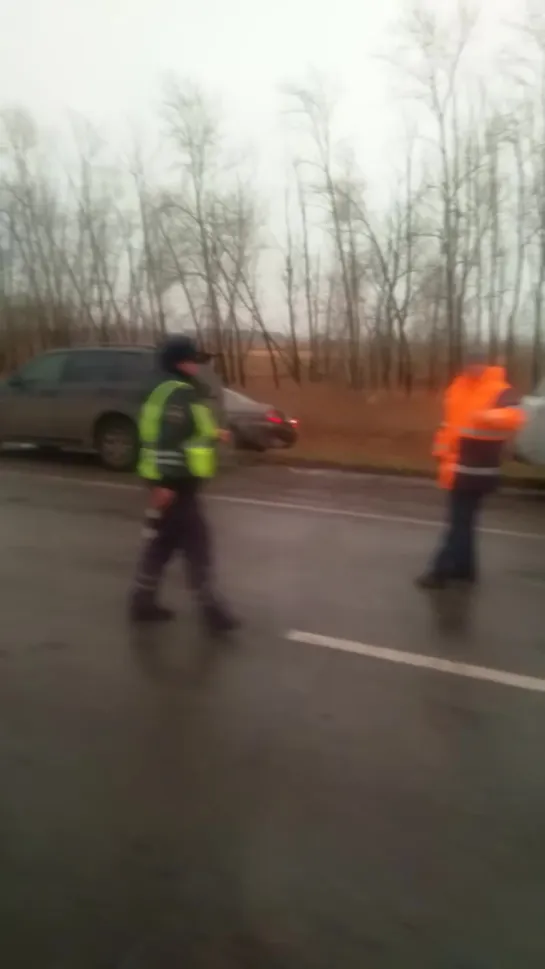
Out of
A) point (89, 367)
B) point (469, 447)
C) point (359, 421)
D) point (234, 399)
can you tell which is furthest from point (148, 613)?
point (359, 421)

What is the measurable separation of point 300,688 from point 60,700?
125 cm

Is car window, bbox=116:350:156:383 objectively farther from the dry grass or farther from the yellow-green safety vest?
the yellow-green safety vest

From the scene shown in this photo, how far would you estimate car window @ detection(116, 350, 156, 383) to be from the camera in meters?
13.9

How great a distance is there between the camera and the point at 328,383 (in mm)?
31438

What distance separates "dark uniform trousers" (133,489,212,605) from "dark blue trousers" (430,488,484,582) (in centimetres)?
208

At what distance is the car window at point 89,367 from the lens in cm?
1424

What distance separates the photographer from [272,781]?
3.91 metres

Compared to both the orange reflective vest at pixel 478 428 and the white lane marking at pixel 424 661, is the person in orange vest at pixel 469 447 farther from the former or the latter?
the white lane marking at pixel 424 661

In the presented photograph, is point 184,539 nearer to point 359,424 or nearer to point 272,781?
point 272,781

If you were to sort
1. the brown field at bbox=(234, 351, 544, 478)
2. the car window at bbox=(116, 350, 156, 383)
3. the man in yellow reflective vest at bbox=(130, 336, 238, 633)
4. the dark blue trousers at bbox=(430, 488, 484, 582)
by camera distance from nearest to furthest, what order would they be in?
the man in yellow reflective vest at bbox=(130, 336, 238, 633) < the dark blue trousers at bbox=(430, 488, 484, 582) < the car window at bbox=(116, 350, 156, 383) < the brown field at bbox=(234, 351, 544, 478)

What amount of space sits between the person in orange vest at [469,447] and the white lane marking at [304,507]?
239cm

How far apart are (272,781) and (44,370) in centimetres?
1185

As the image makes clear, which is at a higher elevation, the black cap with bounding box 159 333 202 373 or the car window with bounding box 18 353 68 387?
the black cap with bounding box 159 333 202 373

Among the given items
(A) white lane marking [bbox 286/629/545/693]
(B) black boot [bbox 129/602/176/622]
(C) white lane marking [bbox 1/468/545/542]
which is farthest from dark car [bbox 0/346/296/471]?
(A) white lane marking [bbox 286/629/545/693]
